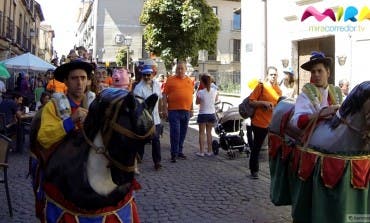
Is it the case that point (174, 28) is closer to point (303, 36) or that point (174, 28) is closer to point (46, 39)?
point (303, 36)

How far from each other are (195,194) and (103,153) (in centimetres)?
419

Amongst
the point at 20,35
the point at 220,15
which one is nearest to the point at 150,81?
the point at 20,35

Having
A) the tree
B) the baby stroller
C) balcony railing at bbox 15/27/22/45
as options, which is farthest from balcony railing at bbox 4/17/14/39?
the baby stroller

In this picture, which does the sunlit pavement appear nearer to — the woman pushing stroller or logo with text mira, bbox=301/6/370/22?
the woman pushing stroller

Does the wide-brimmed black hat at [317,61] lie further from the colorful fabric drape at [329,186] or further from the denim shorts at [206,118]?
the denim shorts at [206,118]

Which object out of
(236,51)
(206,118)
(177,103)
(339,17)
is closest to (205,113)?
(206,118)

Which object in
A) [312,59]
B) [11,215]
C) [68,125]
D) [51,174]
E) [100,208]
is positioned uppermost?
[312,59]

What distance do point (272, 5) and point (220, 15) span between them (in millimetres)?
35626

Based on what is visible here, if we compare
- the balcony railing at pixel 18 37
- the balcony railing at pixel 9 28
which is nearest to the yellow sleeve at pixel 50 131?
the balcony railing at pixel 9 28

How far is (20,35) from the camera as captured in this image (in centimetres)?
3703

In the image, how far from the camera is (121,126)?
243 centimetres

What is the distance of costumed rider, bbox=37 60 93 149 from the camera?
9.42 ft

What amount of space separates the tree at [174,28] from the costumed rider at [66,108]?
18600 mm

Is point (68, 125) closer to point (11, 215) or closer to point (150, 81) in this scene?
point (11, 215)
